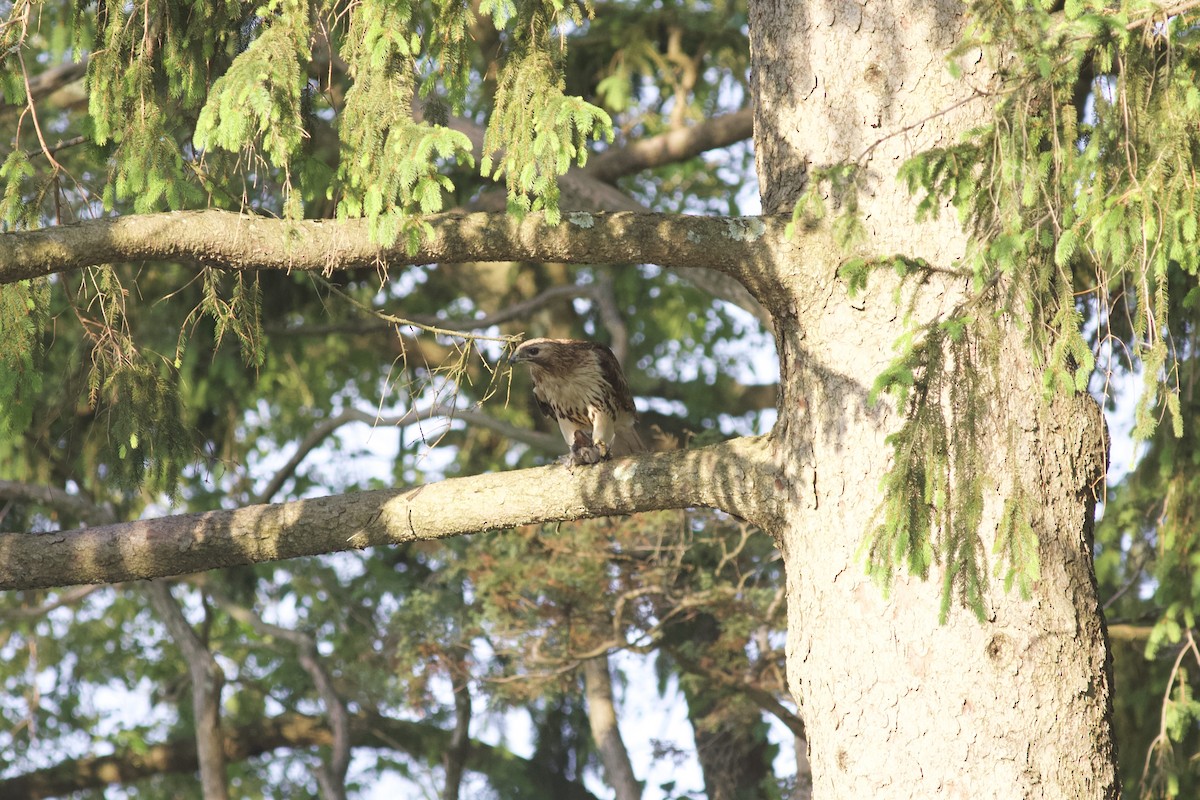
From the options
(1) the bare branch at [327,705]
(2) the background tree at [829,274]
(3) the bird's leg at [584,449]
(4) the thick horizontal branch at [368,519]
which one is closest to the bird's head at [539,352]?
(3) the bird's leg at [584,449]

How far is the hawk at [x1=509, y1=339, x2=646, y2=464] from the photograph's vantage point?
7.15 meters

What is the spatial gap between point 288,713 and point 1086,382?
31.8 ft

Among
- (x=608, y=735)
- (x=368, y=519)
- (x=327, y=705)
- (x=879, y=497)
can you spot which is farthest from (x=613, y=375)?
(x=327, y=705)

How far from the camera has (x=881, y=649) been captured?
4074 mm

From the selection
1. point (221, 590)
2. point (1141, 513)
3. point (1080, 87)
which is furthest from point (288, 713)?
point (1080, 87)

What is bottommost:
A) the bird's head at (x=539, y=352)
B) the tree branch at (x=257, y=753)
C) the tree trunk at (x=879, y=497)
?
the tree branch at (x=257, y=753)

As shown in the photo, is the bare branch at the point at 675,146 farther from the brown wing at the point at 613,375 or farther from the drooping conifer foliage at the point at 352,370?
the brown wing at the point at 613,375

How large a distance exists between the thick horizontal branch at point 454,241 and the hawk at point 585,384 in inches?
108

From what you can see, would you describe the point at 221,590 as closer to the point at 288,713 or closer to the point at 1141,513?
the point at 288,713

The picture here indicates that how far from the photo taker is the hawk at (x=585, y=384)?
715 cm

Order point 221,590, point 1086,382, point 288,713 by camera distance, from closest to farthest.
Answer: point 1086,382, point 221,590, point 288,713

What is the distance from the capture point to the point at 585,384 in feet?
23.4

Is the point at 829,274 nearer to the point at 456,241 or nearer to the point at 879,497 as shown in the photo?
the point at 879,497

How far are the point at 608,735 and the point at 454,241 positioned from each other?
19.1ft
